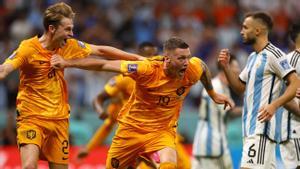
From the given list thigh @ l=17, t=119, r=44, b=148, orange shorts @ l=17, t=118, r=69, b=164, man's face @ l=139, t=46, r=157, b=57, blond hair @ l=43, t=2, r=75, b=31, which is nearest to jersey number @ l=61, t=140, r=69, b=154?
orange shorts @ l=17, t=118, r=69, b=164

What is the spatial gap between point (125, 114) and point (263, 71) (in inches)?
64.9

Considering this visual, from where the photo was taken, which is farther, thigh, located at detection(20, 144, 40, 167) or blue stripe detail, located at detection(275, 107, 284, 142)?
blue stripe detail, located at detection(275, 107, 284, 142)

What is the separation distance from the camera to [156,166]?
34.4 feet

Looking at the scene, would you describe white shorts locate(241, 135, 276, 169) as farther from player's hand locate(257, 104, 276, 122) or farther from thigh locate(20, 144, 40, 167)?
thigh locate(20, 144, 40, 167)

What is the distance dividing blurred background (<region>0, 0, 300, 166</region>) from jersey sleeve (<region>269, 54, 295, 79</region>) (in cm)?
713

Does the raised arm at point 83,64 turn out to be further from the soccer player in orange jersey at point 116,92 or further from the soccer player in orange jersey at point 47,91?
the soccer player in orange jersey at point 116,92

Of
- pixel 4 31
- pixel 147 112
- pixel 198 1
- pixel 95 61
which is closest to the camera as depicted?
pixel 95 61

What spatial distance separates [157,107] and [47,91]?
1.20 meters

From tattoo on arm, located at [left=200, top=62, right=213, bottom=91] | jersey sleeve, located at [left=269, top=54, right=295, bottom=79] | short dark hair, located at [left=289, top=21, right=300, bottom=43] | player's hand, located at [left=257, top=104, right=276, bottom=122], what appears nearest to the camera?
player's hand, located at [left=257, top=104, right=276, bottom=122]

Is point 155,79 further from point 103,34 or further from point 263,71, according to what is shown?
point 103,34

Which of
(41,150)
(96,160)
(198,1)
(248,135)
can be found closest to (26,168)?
(41,150)

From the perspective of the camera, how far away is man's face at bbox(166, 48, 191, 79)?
977 cm

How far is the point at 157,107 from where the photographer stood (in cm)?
1008

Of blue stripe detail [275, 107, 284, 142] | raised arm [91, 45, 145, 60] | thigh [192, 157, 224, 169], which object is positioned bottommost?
thigh [192, 157, 224, 169]
